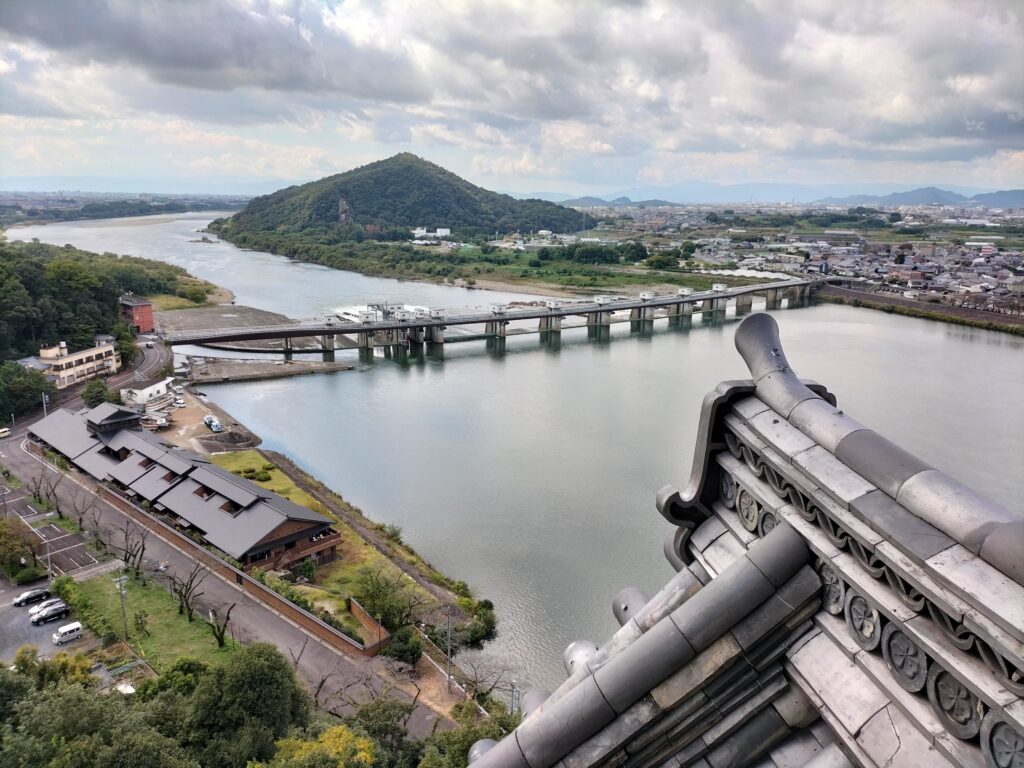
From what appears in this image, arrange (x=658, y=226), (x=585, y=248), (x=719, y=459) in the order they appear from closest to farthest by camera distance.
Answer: (x=719, y=459)
(x=585, y=248)
(x=658, y=226)

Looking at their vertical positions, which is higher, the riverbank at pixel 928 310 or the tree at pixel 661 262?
the tree at pixel 661 262

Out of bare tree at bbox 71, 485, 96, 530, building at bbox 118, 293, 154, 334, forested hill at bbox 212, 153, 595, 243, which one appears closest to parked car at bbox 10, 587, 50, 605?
bare tree at bbox 71, 485, 96, 530

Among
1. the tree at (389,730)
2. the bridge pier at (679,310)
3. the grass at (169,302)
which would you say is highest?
the tree at (389,730)

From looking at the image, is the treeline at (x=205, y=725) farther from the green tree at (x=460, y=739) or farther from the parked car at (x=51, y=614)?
the parked car at (x=51, y=614)

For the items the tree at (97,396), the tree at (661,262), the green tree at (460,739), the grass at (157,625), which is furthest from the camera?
the tree at (661,262)

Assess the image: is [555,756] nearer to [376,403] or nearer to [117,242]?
[376,403]

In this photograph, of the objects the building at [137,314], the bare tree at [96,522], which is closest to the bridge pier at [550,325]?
the building at [137,314]

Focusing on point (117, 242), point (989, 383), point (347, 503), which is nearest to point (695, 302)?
point (989, 383)
